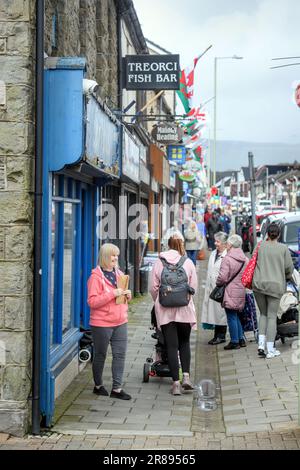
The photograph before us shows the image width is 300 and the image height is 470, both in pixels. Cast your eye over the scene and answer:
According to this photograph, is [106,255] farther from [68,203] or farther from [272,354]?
[272,354]

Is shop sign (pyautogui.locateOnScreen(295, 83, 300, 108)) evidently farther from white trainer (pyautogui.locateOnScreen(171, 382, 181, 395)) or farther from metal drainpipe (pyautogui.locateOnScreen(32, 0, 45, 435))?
white trainer (pyautogui.locateOnScreen(171, 382, 181, 395))

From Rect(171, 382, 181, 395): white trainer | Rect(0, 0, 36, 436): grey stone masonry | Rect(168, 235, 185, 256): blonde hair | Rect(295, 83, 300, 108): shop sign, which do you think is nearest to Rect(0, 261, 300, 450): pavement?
Rect(171, 382, 181, 395): white trainer

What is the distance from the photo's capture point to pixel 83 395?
807 centimetres

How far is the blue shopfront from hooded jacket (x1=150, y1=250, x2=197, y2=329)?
1.19 m

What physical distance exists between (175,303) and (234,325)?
2.62m

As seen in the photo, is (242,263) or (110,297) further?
(242,263)

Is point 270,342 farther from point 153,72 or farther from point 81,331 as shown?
point 153,72

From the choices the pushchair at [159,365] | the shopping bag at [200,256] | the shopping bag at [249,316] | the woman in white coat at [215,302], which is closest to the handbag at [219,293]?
the shopping bag at [249,316]

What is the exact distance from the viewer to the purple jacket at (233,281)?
10180 mm

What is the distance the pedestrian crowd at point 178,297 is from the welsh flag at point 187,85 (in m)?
8.05

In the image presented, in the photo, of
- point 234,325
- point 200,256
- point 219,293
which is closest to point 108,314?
point 219,293

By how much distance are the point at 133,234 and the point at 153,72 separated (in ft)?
16.0

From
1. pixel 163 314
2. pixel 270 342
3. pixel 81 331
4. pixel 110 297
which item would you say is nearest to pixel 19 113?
pixel 110 297

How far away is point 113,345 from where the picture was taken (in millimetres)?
7926
